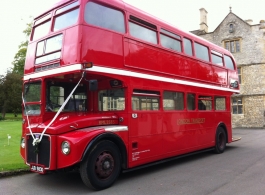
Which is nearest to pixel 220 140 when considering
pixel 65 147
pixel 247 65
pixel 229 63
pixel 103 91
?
pixel 229 63

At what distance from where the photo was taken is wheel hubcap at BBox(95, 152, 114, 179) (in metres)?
5.96

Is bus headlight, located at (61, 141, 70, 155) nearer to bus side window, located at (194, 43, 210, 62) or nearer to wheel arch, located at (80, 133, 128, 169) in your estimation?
wheel arch, located at (80, 133, 128, 169)

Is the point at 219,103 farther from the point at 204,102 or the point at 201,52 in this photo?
the point at 201,52

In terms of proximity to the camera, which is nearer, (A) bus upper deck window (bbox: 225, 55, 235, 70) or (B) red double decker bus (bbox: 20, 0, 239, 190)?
(B) red double decker bus (bbox: 20, 0, 239, 190)

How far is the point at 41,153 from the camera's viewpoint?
597 cm

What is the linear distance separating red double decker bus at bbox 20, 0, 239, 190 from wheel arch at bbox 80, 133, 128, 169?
0.02 m

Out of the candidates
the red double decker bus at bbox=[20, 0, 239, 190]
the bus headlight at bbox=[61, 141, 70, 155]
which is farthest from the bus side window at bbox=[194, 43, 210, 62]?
the bus headlight at bbox=[61, 141, 70, 155]

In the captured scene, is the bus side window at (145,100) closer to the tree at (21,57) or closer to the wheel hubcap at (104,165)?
the wheel hubcap at (104,165)

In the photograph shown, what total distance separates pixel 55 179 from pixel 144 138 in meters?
2.52

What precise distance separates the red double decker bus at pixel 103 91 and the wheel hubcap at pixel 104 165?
0.02m

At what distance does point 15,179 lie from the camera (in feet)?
23.0

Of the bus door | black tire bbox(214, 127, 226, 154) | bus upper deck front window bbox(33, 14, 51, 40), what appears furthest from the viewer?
black tire bbox(214, 127, 226, 154)

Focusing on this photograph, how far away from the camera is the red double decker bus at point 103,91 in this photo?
232 inches

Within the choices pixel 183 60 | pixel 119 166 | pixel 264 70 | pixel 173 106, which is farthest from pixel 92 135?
pixel 264 70
